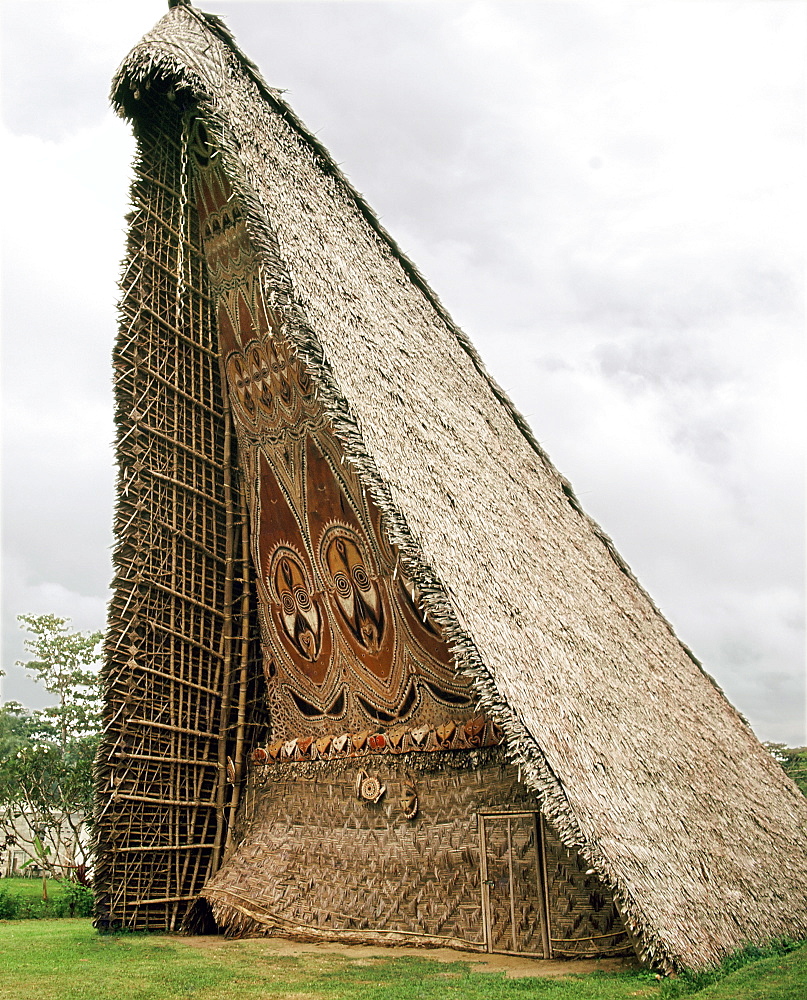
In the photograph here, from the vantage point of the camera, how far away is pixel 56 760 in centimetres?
1413

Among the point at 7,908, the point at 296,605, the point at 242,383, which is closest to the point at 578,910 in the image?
the point at 296,605

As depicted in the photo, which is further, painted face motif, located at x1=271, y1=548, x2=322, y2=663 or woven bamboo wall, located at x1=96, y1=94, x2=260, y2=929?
painted face motif, located at x1=271, y1=548, x2=322, y2=663

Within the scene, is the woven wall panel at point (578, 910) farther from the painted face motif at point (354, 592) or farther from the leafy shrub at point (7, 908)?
the leafy shrub at point (7, 908)

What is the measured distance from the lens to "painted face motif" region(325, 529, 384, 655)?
7.16 m

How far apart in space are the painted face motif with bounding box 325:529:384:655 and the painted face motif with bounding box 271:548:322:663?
38 centimetres

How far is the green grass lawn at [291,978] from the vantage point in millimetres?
4254

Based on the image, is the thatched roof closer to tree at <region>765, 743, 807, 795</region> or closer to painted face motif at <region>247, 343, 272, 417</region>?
painted face motif at <region>247, 343, 272, 417</region>

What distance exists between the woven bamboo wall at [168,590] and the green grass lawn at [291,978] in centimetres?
106

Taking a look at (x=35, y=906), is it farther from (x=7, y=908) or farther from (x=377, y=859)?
(x=377, y=859)

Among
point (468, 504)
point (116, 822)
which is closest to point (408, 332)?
point (468, 504)

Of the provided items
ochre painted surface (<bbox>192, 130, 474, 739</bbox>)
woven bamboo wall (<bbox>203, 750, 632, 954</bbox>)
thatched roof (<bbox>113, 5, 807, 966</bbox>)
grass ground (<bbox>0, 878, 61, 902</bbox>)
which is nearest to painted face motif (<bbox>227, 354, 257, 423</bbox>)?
ochre painted surface (<bbox>192, 130, 474, 739</bbox>)

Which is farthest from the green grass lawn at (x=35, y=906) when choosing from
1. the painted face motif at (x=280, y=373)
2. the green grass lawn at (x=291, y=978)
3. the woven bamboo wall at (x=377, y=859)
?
the painted face motif at (x=280, y=373)

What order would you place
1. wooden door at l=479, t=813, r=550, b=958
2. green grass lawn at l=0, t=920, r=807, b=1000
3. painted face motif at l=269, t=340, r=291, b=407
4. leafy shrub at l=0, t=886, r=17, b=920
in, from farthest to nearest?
1. leafy shrub at l=0, t=886, r=17, b=920
2. painted face motif at l=269, t=340, r=291, b=407
3. wooden door at l=479, t=813, r=550, b=958
4. green grass lawn at l=0, t=920, r=807, b=1000

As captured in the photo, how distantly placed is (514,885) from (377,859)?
134 centimetres
